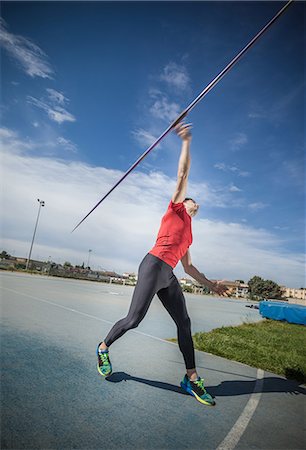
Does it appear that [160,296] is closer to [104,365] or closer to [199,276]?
[199,276]

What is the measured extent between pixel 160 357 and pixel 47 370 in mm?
1922

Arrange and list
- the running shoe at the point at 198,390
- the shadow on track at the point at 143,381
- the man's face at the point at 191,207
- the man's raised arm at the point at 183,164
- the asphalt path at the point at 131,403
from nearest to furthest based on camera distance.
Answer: the asphalt path at the point at 131,403 → the running shoe at the point at 198,390 → the man's raised arm at the point at 183,164 → the shadow on track at the point at 143,381 → the man's face at the point at 191,207

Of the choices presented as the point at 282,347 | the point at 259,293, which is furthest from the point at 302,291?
the point at 282,347

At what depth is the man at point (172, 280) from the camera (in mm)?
2943

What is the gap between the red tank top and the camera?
3.07 meters

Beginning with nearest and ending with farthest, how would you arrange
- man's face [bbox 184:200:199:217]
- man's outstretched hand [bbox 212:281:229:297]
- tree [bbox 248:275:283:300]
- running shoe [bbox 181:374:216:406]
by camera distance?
running shoe [bbox 181:374:216:406] → man's face [bbox 184:200:199:217] → man's outstretched hand [bbox 212:281:229:297] → tree [bbox 248:275:283:300]

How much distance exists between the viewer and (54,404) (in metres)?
2.27

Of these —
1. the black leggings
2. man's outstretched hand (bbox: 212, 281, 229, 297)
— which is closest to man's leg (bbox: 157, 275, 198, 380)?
the black leggings

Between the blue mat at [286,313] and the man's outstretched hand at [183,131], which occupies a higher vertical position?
the man's outstretched hand at [183,131]

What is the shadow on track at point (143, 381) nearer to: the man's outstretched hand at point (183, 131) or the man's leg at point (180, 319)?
the man's leg at point (180, 319)

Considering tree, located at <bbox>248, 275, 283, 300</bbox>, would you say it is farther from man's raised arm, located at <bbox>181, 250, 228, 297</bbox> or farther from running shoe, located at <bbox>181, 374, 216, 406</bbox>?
running shoe, located at <bbox>181, 374, 216, 406</bbox>

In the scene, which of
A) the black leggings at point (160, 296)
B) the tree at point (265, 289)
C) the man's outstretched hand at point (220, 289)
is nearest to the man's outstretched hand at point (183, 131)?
the black leggings at point (160, 296)

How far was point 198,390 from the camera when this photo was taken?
114 inches

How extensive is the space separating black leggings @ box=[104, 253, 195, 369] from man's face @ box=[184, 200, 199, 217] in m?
0.79
